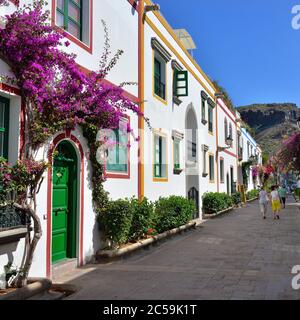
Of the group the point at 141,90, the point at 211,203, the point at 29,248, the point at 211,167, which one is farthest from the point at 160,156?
the point at 211,167

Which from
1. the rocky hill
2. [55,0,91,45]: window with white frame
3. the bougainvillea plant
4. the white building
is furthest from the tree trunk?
the rocky hill

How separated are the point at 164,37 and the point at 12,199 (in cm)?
1008

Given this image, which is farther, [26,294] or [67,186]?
[67,186]

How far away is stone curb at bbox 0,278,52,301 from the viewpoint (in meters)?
5.88

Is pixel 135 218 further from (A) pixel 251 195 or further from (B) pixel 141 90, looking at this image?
(A) pixel 251 195

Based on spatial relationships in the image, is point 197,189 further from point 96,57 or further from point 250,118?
point 250,118

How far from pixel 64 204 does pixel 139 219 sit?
2503 mm

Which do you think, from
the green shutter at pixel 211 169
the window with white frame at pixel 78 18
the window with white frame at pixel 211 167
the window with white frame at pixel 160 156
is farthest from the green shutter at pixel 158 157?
the green shutter at pixel 211 169

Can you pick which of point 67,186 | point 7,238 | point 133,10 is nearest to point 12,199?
point 7,238

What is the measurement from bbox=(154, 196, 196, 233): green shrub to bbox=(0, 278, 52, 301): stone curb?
19.6 feet

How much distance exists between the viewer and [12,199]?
6684mm

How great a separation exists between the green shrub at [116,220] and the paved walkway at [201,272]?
1.98 ft

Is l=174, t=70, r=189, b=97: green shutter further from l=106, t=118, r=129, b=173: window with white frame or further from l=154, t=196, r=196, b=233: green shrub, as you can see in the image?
l=106, t=118, r=129, b=173: window with white frame

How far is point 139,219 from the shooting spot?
10781mm
